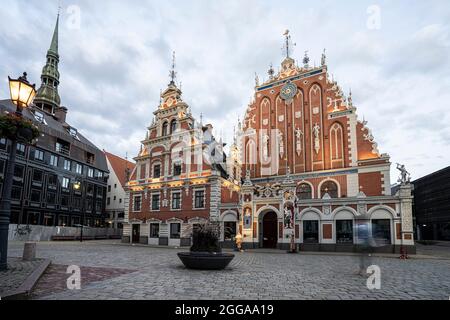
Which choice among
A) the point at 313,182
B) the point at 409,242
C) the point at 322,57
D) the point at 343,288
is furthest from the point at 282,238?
the point at 322,57

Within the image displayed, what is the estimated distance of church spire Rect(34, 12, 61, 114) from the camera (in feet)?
188

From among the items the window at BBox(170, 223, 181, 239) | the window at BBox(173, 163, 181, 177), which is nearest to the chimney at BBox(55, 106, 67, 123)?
the window at BBox(173, 163, 181, 177)

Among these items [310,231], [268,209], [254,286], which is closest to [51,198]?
[268,209]

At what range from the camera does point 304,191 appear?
29.2 metres

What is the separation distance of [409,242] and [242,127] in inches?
779

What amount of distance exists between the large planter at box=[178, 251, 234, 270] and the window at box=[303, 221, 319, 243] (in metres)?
14.6

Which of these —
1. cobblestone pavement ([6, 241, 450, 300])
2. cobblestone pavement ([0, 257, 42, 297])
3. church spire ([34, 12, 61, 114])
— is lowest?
cobblestone pavement ([6, 241, 450, 300])

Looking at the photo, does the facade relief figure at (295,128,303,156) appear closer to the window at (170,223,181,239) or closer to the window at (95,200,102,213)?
the window at (170,223,181,239)

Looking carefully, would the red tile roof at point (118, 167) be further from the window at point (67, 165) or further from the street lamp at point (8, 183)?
the street lamp at point (8, 183)

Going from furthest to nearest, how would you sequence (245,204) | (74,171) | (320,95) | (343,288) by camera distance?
(74,171)
(320,95)
(245,204)
(343,288)

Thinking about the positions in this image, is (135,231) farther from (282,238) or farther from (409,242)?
(409,242)

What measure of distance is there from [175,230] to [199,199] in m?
4.46

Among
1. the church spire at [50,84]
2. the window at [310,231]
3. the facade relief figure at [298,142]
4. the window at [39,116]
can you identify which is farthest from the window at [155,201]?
the church spire at [50,84]

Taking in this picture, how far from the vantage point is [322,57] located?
31.4m
